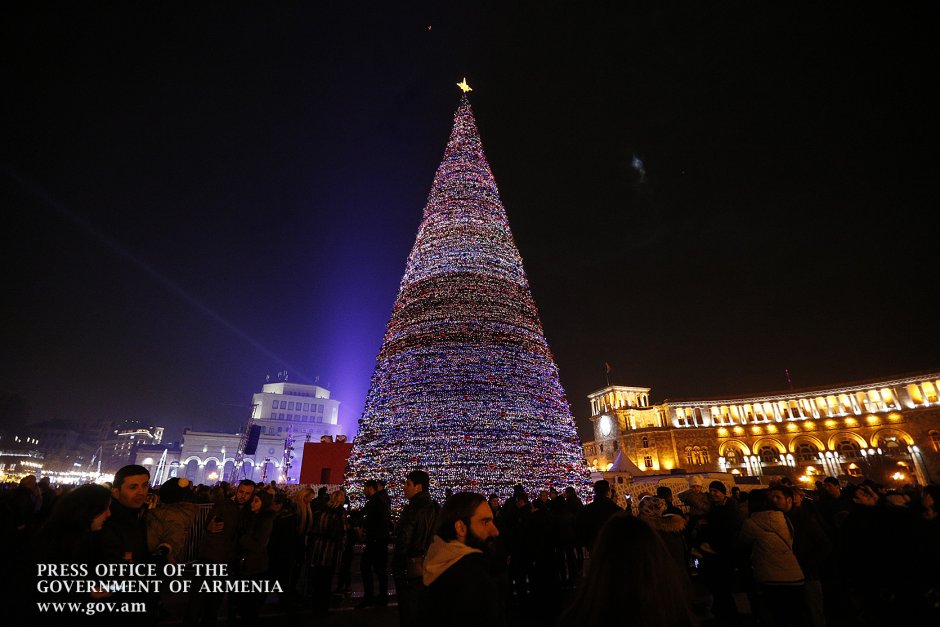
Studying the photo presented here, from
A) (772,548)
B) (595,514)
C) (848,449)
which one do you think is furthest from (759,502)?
(848,449)

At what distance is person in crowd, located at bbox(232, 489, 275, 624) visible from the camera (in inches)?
193

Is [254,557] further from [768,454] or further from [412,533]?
[768,454]

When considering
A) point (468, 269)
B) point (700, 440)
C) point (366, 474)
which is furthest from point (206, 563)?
point (700, 440)

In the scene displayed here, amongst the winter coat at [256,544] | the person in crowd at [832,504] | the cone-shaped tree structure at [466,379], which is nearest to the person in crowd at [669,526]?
the person in crowd at [832,504]

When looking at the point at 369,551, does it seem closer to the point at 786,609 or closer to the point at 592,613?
the point at 786,609

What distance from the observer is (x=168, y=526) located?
4.35 metres

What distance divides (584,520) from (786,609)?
9.67 ft

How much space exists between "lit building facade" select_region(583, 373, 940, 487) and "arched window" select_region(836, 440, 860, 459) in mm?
93

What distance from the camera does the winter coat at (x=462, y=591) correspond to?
78.7 inches

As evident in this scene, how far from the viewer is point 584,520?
6.84 m

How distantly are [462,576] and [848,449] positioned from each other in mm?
70087

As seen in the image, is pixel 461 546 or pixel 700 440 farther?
pixel 700 440

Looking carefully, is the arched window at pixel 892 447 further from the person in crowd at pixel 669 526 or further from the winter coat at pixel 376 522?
the winter coat at pixel 376 522

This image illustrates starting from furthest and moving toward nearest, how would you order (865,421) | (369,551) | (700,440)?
(700,440) → (865,421) → (369,551)
